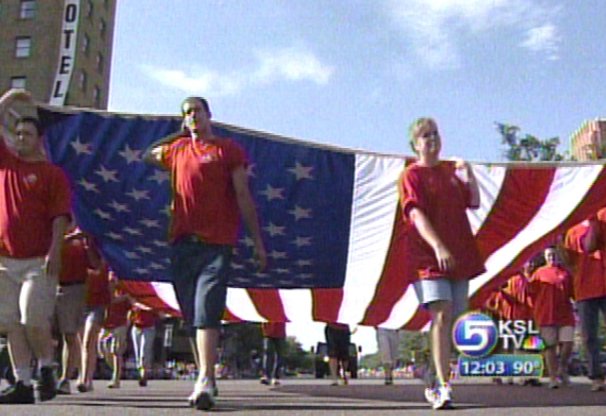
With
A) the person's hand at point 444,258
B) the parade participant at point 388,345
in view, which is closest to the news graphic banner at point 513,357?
the parade participant at point 388,345

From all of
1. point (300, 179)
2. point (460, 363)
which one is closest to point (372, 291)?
point (300, 179)

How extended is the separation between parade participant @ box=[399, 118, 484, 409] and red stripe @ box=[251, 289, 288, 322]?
3265 millimetres

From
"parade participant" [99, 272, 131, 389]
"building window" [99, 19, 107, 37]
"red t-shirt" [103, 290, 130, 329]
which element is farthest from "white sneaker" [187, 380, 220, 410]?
"building window" [99, 19, 107, 37]

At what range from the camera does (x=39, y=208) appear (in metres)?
4.39

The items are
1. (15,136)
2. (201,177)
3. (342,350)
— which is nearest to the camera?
(201,177)

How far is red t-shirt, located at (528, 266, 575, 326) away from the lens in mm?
7871

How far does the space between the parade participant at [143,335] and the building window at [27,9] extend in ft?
111

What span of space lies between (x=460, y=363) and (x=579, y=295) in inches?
230

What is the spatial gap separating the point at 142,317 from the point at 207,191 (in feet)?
18.6

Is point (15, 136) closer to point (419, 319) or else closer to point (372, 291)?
point (372, 291)

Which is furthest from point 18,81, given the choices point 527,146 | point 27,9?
point 527,146

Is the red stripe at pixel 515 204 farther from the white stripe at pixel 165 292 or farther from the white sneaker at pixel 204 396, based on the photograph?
the white sneaker at pixel 204 396

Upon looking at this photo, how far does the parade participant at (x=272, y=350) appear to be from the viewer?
30.6 ft

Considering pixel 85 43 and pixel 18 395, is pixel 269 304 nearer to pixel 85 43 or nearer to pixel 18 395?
pixel 18 395
